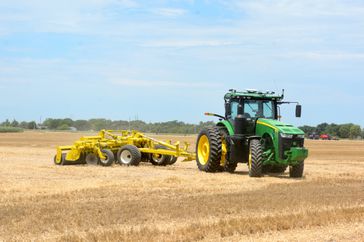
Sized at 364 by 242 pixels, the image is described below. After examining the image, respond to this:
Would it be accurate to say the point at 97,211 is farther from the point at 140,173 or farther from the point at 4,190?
the point at 140,173

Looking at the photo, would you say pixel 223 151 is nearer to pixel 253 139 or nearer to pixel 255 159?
pixel 253 139

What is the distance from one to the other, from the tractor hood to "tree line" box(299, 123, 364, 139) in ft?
352

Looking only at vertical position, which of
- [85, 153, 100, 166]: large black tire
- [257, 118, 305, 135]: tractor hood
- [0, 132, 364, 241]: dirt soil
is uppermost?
[257, 118, 305, 135]: tractor hood

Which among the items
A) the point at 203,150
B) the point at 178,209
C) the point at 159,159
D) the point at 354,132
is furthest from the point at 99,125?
the point at 178,209

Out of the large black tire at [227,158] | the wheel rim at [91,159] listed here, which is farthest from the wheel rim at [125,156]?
the large black tire at [227,158]

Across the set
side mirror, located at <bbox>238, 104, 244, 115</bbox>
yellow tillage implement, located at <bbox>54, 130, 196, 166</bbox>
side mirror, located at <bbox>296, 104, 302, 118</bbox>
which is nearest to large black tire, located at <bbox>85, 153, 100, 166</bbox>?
yellow tillage implement, located at <bbox>54, 130, 196, 166</bbox>

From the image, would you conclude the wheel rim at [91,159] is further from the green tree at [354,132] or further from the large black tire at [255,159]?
the green tree at [354,132]

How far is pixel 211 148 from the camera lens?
1881cm

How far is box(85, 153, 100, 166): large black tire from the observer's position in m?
Answer: 21.9

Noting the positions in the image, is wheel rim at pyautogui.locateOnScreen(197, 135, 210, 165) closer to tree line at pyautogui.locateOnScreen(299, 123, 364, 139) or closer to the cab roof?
the cab roof

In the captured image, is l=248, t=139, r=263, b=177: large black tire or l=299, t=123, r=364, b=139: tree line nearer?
l=248, t=139, r=263, b=177: large black tire

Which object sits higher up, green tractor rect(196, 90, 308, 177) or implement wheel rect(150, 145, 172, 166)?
green tractor rect(196, 90, 308, 177)

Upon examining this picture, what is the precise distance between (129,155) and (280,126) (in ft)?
20.8

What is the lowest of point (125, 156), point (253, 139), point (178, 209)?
point (178, 209)
